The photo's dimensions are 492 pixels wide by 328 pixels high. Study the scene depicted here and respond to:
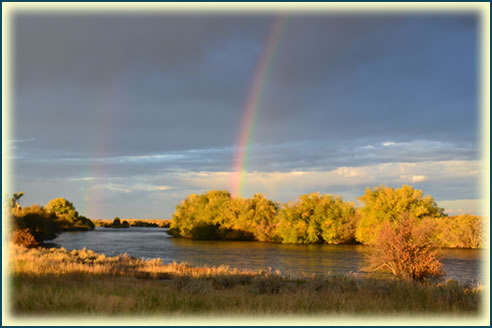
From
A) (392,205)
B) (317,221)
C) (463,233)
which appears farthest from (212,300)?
(317,221)

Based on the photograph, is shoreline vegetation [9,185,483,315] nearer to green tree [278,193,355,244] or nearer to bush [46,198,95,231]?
green tree [278,193,355,244]

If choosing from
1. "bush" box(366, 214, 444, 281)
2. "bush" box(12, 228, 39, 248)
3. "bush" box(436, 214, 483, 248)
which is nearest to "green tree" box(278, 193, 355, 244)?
"bush" box(436, 214, 483, 248)

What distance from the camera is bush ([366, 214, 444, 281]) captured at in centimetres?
2838

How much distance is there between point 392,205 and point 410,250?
45969 mm

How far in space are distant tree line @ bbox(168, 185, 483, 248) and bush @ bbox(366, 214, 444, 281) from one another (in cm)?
2235

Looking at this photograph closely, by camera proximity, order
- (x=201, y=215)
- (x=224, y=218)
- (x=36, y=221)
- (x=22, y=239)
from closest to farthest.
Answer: (x=22, y=239) → (x=36, y=221) → (x=224, y=218) → (x=201, y=215)

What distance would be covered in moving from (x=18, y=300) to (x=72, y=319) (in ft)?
9.91

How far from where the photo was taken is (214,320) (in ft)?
37.1

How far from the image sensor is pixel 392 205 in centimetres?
7256

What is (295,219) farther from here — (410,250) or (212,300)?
(212,300)

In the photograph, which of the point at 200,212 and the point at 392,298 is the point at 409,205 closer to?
the point at 200,212

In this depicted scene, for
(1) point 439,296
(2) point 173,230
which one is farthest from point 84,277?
(2) point 173,230

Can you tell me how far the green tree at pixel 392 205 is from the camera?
7162 cm

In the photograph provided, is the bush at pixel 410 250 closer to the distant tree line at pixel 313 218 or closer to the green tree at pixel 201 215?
the distant tree line at pixel 313 218
